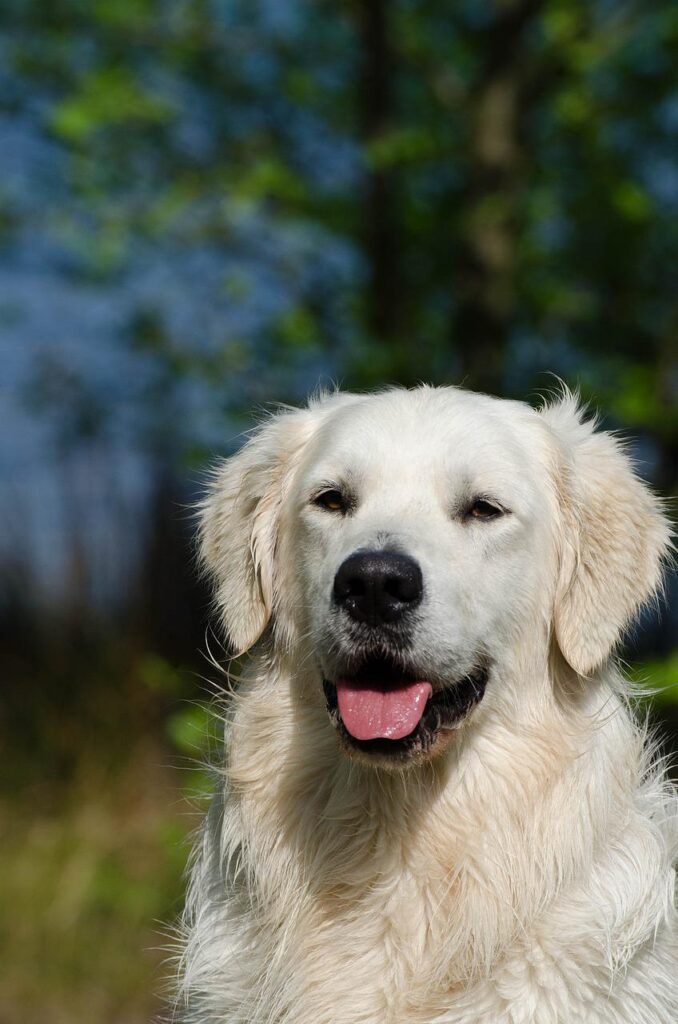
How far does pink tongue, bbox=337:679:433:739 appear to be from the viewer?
2.80 metres

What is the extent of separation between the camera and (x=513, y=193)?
8406 millimetres

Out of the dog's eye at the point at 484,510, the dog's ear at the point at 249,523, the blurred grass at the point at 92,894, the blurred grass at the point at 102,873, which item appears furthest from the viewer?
the blurred grass at the point at 92,894

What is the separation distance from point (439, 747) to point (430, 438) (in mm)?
810

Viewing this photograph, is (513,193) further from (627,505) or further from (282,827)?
(282,827)

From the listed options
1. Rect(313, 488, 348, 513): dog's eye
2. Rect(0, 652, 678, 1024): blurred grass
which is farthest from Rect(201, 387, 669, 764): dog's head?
Rect(0, 652, 678, 1024): blurred grass

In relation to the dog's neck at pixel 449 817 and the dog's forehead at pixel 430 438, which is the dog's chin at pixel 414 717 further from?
the dog's forehead at pixel 430 438

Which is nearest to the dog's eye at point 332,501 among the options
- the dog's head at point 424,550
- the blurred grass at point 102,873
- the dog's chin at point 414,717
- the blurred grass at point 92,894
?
the dog's head at point 424,550

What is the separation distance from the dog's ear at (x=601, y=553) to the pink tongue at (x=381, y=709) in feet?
1.64

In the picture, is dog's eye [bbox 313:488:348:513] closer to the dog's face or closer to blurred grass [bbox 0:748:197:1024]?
the dog's face

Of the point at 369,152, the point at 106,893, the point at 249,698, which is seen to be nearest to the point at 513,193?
Result: the point at 369,152

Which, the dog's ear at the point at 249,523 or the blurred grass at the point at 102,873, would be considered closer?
the dog's ear at the point at 249,523

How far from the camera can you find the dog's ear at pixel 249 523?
3365 millimetres

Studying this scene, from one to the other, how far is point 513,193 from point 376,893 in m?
6.43

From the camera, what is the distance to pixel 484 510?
3066mm
